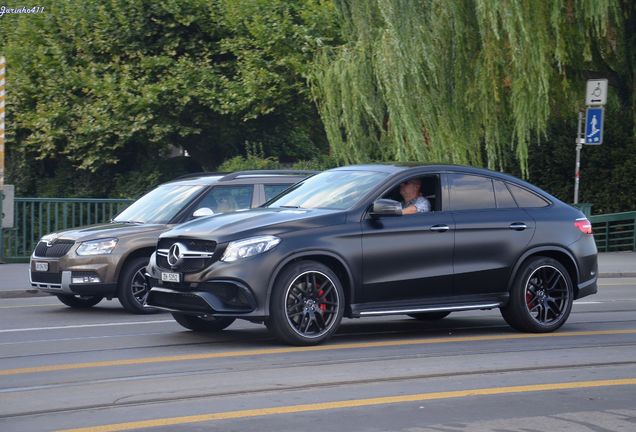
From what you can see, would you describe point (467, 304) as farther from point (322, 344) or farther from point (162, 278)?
point (162, 278)

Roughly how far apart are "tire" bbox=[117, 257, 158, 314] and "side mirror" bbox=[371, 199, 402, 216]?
4.02 m

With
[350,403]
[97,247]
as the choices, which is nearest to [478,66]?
[97,247]

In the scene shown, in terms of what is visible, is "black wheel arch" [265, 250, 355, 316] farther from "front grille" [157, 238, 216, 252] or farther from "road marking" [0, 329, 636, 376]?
"front grille" [157, 238, 216, 252]

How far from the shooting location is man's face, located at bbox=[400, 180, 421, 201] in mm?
11375

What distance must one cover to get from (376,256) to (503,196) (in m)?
1.78

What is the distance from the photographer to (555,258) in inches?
472

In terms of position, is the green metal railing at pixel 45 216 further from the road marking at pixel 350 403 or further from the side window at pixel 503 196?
the road marking at pixel 350 403

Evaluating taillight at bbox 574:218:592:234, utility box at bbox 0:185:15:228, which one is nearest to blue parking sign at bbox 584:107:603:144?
utility box at bbox 0:185:15:228

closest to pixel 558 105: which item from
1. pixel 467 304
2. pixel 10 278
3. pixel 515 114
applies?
pixel 515 114

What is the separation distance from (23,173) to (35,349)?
21735 mm

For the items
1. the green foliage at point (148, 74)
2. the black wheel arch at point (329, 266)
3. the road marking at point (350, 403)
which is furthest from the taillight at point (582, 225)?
the green foliage at point (148, 74)

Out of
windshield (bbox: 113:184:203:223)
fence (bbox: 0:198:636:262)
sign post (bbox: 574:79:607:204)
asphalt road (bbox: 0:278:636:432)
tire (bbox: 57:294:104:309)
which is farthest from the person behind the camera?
sign post (bbox: 574:79:607:204)

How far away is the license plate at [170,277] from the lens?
34.7 feet

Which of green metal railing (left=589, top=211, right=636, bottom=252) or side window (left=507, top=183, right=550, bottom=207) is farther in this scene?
green metal railing (left=589, top=211, right=636, bottom=252)
